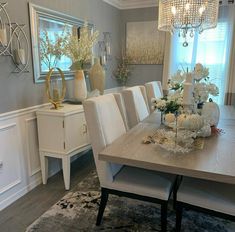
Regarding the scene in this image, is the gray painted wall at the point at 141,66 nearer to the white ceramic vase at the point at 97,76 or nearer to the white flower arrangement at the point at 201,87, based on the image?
the white ceramic vase at the point at 97,76

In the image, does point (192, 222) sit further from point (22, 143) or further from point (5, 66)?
point (5, 66)

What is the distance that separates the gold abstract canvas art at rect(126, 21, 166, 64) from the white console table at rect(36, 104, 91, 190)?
228 centimetres

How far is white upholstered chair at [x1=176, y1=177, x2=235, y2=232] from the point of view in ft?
4.53

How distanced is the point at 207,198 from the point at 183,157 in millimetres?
331

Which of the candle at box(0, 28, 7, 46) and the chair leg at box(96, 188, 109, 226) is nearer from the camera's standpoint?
the chair leg at box(96, 188, 109, 226)

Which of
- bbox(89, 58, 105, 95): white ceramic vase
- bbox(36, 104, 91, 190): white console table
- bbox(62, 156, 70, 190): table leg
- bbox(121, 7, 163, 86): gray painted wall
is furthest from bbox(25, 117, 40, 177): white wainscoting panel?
bbox(121, 7, 163, 86): gray painted wall

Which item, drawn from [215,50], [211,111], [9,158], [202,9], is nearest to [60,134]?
[9,158]

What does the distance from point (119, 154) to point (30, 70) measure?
1465 mm

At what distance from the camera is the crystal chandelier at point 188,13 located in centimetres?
210

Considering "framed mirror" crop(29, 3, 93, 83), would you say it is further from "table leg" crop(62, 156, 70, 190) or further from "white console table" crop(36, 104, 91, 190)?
"table leg" crop(62, 156, 70, 190)

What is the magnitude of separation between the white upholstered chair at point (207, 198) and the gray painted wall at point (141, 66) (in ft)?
9.77

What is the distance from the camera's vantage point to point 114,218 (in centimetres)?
189

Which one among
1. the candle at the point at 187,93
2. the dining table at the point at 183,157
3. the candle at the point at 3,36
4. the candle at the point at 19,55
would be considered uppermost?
the candle at the point at 3,36

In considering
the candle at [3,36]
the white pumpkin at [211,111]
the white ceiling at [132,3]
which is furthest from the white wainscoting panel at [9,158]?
the white ceiling at [132,3]
